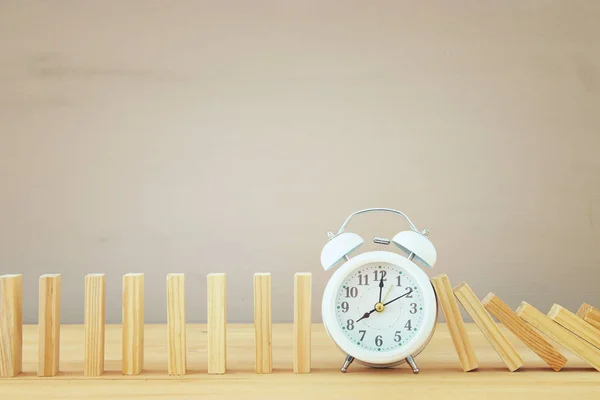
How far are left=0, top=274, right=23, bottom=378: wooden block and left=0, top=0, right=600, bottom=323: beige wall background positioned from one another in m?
0.78

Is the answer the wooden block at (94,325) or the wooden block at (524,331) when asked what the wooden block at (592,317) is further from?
the wooden block at (94,325)

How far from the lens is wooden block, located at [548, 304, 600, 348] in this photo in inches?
40.6

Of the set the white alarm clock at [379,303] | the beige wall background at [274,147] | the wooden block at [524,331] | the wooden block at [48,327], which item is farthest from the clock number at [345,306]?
the beige wall background at [274,147]

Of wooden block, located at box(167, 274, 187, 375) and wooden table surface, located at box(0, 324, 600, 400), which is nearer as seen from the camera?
wooden table surface, located at box(0, 324, 600, 400)

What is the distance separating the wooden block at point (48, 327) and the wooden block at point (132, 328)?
0.12 m

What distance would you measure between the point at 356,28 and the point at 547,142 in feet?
2.25

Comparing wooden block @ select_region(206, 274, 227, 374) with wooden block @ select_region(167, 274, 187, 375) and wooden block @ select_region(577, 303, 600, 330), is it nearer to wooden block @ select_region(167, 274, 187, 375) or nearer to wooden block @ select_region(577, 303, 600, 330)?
wooden block @ select_region(167, 274, 187, 375)

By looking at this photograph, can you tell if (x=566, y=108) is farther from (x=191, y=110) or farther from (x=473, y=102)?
(x=191, y=110)

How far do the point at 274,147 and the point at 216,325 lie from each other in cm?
86

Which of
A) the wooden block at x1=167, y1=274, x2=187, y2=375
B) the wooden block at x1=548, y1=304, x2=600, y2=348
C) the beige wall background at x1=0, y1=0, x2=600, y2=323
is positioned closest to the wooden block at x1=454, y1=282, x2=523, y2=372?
the wooden block at x1=548, y1=304, x2=600, y2=348

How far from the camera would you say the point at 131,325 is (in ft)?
3.34

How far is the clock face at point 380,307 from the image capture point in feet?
3.35

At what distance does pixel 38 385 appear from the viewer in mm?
941

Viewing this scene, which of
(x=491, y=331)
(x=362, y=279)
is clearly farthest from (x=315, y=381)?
(x=491, y=331)
